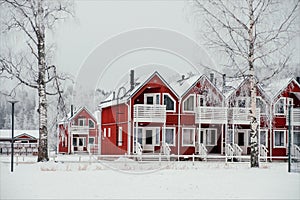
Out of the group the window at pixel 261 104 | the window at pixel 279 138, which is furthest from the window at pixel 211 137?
the window at pixel 279 138

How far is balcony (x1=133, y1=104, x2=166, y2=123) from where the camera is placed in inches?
1287

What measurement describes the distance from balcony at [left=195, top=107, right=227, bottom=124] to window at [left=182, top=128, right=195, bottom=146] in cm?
155

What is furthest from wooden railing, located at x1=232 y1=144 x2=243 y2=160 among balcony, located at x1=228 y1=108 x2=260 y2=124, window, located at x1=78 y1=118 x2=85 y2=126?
window, located at x1=78 y1=118 x2=85 y2=126

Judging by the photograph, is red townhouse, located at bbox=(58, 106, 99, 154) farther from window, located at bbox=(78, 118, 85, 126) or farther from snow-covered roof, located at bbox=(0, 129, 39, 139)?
snow-covered roof, located at bbox=(0, 129, 39, 139)

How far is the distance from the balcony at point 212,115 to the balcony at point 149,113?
288 centimetres

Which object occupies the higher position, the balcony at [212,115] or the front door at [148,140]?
the balcony at [212,115]

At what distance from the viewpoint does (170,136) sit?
34.7 meters

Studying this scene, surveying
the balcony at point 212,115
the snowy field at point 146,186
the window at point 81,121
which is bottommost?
the snowy field at point 146,186

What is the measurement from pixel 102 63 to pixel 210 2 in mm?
6343

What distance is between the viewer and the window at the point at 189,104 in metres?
35.1

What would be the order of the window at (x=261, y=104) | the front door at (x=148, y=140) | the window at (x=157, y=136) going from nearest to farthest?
the front door at (x=148, y=140)
the window at (x=157, y=136)
the window at (x=261, y=104)

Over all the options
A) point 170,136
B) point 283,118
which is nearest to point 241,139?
point 283,118

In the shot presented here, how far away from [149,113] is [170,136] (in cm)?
304

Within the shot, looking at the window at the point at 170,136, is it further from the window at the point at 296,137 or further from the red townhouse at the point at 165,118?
the window at the point at 296,137
